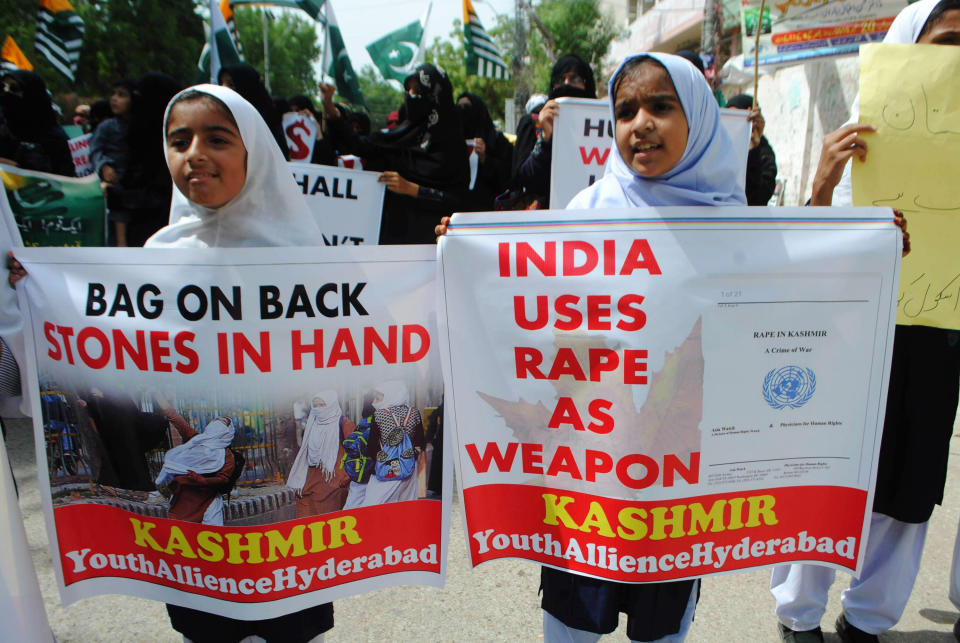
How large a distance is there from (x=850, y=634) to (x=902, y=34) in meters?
1.90

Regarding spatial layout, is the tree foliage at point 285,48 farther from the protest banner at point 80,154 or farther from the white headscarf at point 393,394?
the white headscarf at point 393,394

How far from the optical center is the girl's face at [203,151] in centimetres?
161

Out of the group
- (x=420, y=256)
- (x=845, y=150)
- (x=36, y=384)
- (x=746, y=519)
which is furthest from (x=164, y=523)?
(x=845, y=150)

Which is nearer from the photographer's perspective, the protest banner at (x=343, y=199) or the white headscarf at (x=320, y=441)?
the white headscarf at (x=320, y=441)

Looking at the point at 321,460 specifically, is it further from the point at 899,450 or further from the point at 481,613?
the point at 899,450

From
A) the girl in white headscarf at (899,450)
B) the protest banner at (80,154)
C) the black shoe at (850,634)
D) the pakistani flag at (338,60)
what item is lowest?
the black shoe at (850,634)

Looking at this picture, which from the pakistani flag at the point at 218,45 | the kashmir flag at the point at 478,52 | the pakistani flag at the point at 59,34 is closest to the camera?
the pakistani flag at the point at 218,45

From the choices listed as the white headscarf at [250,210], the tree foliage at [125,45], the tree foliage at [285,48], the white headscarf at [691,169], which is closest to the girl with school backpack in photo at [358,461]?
the white headscarf at [250,210]

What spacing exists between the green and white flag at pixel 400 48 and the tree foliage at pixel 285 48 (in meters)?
36.0

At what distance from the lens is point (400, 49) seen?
793 cm

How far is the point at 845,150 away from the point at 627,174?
0.67 meters

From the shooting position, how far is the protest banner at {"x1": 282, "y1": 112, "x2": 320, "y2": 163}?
5898mm

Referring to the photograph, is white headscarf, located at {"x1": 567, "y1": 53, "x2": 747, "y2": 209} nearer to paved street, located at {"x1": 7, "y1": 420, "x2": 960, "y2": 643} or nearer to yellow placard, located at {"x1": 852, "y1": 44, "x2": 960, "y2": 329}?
yellow placard, located at {"x1": 852, "y1": 44, "x2": 960, "y2": 329}

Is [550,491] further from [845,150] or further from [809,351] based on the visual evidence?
[845,150]
